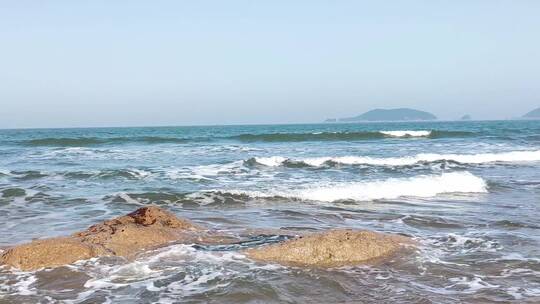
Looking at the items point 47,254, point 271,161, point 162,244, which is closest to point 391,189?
point 162,244

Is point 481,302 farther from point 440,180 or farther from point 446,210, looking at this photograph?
point 440,180

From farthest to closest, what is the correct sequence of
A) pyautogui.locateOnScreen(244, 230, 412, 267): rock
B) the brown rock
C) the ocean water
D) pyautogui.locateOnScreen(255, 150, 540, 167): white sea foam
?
pyautogui.locateOnScreen(255, 150, 540, 167): white sea foam, pyautogui.locateOnScreen(244, 230, 412, 267): rock, the brown rock, the ocean water

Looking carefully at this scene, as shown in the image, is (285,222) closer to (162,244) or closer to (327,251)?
(162,244)

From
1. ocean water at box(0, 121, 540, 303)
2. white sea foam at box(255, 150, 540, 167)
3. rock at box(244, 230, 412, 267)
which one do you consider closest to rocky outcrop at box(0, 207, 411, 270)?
rock at box(244, 230, 412, 267)

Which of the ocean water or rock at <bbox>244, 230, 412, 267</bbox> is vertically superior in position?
rock at <bbox>244, 230, 412, 267</bbox>

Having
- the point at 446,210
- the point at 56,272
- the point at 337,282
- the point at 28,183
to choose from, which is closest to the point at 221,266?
the point at 337,282

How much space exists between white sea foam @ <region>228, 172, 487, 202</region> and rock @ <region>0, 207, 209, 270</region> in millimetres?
4583

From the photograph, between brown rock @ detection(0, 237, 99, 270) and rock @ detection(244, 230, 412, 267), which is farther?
rock @ detection(244, 230, 412, 267)

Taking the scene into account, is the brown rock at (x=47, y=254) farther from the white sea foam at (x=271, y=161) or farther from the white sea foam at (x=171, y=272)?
the white sea foam at (x=271, y=161)

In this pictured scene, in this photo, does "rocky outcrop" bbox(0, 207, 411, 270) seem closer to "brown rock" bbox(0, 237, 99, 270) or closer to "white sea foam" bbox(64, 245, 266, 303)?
"brown rock" bbox(0, 237, 99, 270)

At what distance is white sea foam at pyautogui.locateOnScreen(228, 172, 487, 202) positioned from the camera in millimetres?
11812

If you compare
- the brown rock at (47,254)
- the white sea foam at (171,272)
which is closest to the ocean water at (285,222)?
the white sea foam at (171,272)

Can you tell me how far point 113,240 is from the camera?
628 cm

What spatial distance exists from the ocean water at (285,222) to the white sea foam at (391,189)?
0.03m
